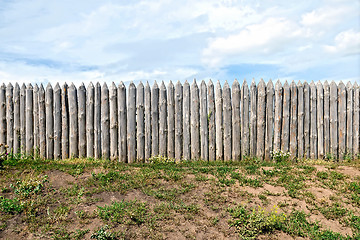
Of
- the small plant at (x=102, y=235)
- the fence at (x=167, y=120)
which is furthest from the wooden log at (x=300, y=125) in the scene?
the small plant at (x=102, y=235)

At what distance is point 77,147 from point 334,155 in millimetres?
8282

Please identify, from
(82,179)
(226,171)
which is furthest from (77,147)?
(226,171)

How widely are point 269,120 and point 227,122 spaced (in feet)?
4.47

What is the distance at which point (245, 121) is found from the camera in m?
9.61

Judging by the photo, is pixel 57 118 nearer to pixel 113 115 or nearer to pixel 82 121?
pixel 82 121

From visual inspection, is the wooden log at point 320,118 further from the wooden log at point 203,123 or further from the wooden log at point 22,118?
the wooden log at point 22,118

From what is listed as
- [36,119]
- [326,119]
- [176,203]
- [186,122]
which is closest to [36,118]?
[36,119]

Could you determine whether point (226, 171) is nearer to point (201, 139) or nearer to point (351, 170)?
point (201, 139)

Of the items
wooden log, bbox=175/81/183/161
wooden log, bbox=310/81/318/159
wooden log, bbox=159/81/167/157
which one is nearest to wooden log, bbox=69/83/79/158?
wooden log, bbox=159/81/167/157

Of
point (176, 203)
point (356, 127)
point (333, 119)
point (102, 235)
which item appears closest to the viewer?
point (102, 235)

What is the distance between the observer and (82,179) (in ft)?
21.5

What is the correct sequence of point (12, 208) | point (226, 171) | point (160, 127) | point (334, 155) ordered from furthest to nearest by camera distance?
1. point (334, 155)
2. point (160, 127)
3. point (226, 171)
4. point (12, 208)

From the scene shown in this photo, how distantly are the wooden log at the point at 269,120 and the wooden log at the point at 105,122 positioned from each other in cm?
489

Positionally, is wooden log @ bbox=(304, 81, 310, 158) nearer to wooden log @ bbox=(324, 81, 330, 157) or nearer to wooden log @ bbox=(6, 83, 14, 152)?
wooden log @ bbox=(324, 81, 330, 157)
